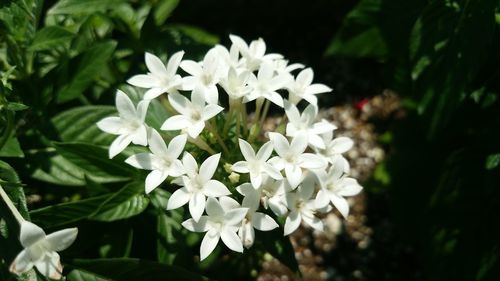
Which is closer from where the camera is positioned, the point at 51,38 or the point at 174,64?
the point at 174,64

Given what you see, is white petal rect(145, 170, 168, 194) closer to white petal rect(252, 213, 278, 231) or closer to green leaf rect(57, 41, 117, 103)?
white petal rect(252, 213, 278, 231)

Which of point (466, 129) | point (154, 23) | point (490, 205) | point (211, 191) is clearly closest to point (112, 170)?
point (211, 191)

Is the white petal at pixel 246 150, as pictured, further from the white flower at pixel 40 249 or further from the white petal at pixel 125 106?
the white flower at pixel 40 249

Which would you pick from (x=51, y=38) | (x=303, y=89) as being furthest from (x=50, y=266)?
(x=303, y=89)

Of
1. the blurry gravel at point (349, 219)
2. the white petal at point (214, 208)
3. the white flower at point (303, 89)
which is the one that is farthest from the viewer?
the blurry gravel at point (349, 219)

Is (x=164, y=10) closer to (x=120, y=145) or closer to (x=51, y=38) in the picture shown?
(x=51, y=38)

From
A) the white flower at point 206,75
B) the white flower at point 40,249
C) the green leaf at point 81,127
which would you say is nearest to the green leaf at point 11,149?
the green leaf at point 81,127
